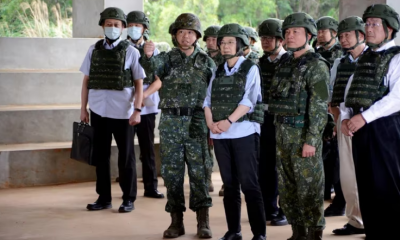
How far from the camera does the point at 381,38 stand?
4.75m

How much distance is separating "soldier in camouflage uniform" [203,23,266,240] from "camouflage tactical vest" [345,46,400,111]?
2.46 feet

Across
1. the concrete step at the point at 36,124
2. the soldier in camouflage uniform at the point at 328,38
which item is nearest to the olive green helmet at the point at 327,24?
the soldier in camouflage uniform at the point at 328,38

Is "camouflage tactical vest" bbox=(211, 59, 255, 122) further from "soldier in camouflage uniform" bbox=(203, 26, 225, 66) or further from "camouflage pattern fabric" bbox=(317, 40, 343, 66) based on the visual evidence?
"soldier in camouflage uniform" bbox=(203, 26, 225, 66)

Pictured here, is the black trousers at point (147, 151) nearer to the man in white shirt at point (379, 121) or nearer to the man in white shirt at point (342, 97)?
the man in white shirt at point (342, 97)

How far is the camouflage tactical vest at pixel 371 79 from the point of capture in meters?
4.70

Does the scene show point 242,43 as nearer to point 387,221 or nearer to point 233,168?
point 233,168

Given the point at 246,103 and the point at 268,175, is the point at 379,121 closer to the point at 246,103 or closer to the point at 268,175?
the point at 246,103

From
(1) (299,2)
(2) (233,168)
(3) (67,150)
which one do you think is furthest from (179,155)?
(1) (299,2)

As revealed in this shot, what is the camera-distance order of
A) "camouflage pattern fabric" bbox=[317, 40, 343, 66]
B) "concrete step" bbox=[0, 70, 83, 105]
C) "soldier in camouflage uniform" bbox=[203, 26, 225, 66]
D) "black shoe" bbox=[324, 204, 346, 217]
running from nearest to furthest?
"black shoe" bbox=[324, 204, 346, 217]
"camouflage pattern fabric" bbox=[317, 40, 343, 66]
"soldier in camouflage uniform" bbox=[203, 26, 225, 66]
"concrete step" bbox=[0, 70, 83, 105]

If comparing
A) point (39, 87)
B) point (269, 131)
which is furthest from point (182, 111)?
point (39, 87)

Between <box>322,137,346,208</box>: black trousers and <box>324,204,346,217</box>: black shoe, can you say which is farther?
<box>322,137,346,208</box>: black trousers

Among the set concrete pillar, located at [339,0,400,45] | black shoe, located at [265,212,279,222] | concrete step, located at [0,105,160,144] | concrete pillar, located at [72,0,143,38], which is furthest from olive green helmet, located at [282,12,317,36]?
concrete pillar, located at [72,0,143,38]

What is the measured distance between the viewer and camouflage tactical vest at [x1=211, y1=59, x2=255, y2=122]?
199 inches

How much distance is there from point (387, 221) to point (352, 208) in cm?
88
